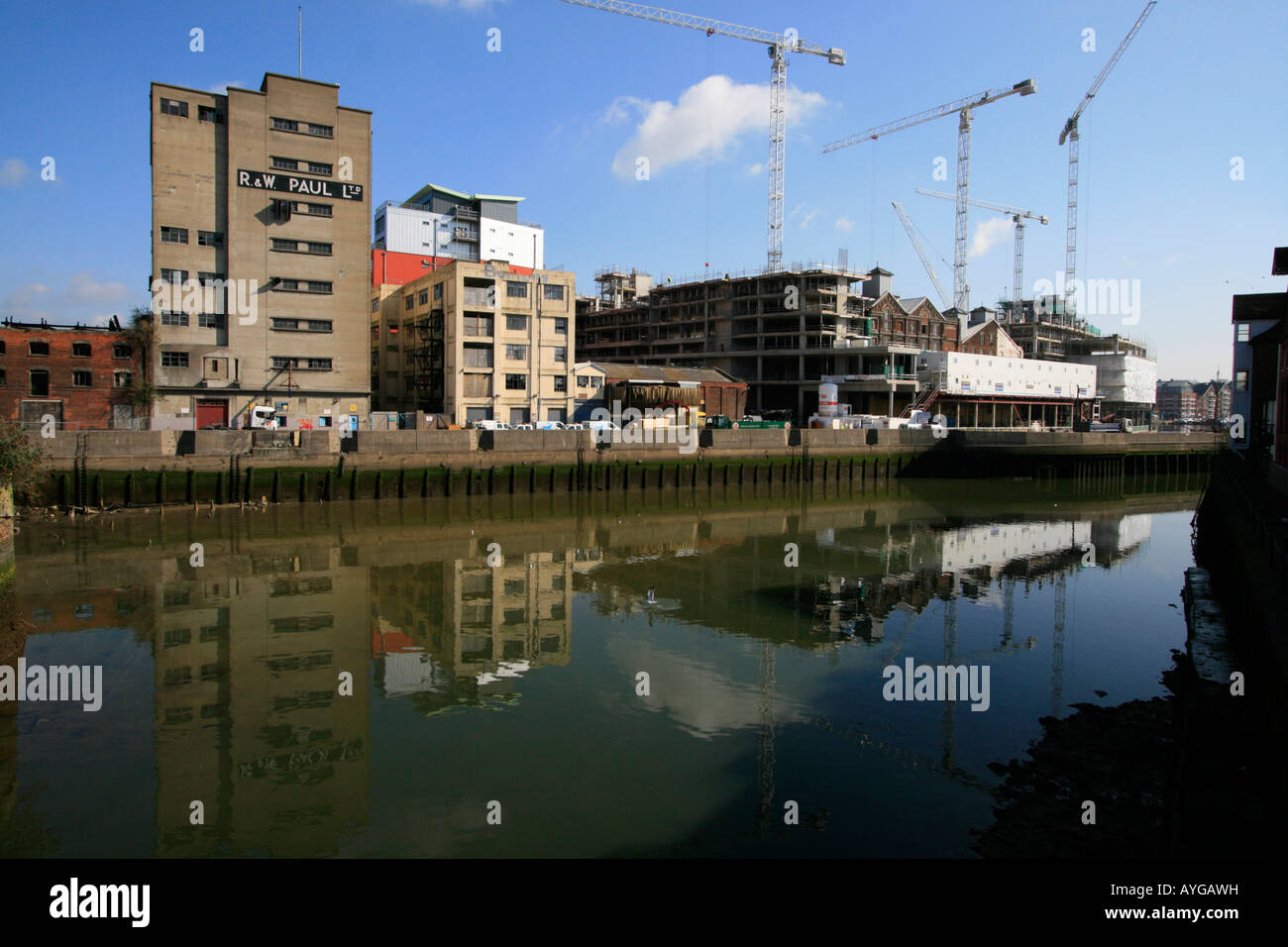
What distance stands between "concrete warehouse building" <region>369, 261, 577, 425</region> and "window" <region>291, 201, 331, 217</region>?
28.6 ft

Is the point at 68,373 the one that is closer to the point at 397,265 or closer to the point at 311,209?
the point at 311,209

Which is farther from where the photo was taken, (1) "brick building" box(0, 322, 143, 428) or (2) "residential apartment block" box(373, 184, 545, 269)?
(2) "residential apartment block" box(373, 184, 545, 269)

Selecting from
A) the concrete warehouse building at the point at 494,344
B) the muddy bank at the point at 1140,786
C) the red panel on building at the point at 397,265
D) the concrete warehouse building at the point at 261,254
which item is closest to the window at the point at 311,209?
the concrete warehouse building at the point at 261,254

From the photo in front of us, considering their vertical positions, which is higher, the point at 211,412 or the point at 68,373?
the point at 68,373

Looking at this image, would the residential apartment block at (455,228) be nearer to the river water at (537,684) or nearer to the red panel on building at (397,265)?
the red panel on building at (397,265)

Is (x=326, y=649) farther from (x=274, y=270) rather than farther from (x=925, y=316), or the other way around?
(x=925, y=316)

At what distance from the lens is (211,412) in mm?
46938

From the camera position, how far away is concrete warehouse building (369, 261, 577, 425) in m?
54.7

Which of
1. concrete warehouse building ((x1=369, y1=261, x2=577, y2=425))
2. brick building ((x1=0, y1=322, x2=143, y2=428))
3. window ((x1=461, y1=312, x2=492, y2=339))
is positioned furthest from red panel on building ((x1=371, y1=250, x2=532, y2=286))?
brick building ((x1=0, y1=322, x2=143, y2=428))

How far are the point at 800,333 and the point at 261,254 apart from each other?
5709cm

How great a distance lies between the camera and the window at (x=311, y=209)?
48531 mm

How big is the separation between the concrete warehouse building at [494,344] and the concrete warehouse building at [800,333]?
122ft

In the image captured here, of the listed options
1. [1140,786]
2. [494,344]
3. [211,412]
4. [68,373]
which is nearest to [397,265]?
[494,344]

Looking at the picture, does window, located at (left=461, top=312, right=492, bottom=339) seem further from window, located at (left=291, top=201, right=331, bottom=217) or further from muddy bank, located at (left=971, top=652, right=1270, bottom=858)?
muddy bank, located at (left=971, top=652, right=1270, bottom=858)
